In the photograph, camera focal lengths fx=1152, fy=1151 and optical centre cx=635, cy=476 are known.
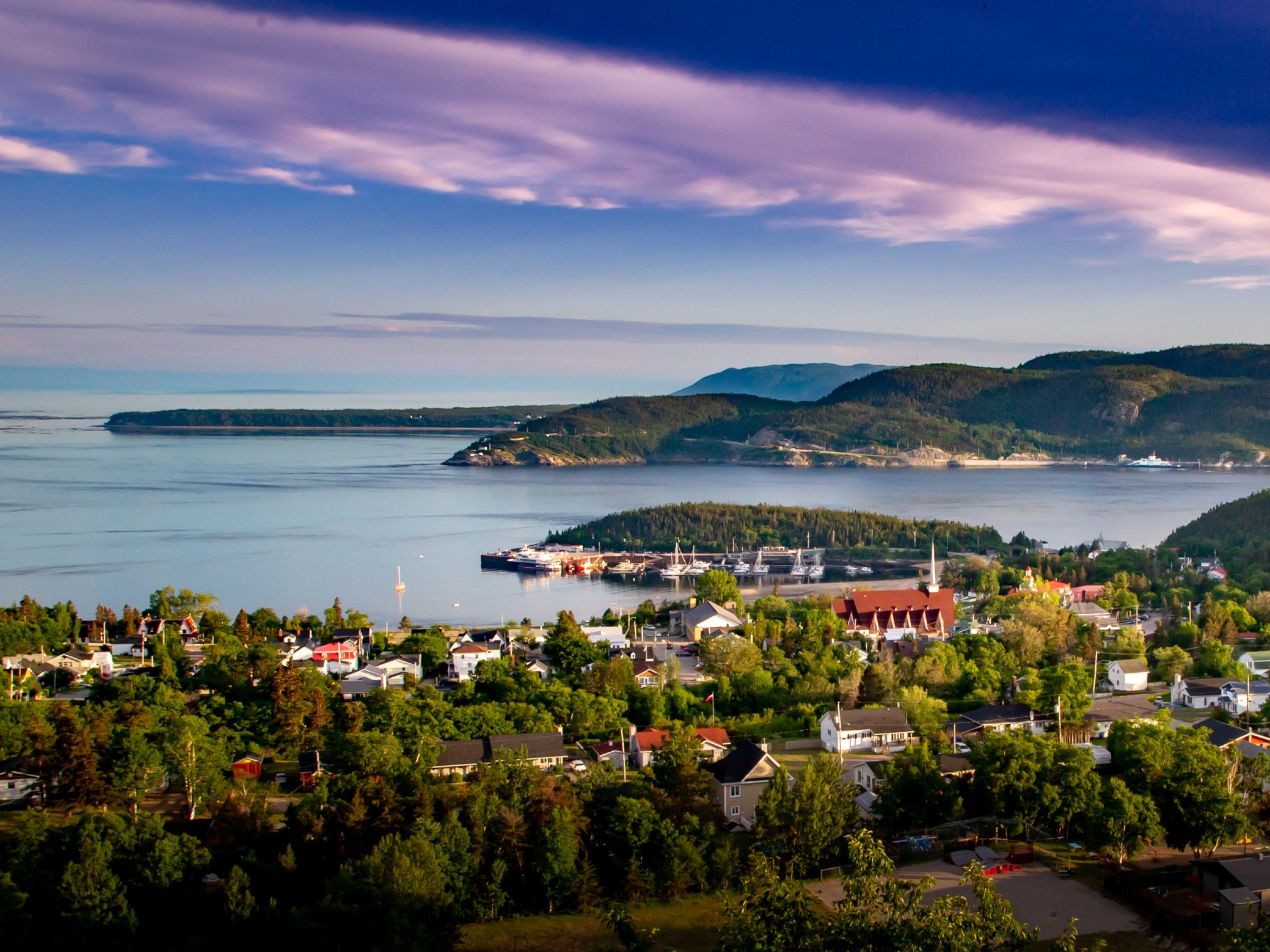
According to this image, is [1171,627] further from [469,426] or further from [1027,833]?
[469,426]

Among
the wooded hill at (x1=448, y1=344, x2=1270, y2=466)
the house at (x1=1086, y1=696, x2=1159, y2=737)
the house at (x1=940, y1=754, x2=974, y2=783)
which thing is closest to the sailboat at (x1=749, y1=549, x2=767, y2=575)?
the house at (x1=1086, y1=696, x2=1159, y2=737)

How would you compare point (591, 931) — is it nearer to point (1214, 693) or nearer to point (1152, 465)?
point (1214, 693)

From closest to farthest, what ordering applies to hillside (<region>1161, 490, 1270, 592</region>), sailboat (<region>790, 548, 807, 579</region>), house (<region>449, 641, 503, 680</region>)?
Result: house (<region>449, 641, 503, 680</region>) < hillside (<region>1161, 490, 1270, 592</region>) < sailboat (<region>790, 548, 807, 579</region>)

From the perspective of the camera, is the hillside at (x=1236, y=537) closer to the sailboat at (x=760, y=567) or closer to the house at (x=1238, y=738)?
the sailboat at (x=760, y=567)

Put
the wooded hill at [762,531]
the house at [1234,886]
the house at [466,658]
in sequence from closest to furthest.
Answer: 1. the house at [1234,886]
2. the house at [466,658]
3. the wooded hill at [762,531]

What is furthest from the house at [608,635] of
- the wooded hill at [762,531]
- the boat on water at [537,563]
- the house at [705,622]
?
the wooded hill at [762,531]

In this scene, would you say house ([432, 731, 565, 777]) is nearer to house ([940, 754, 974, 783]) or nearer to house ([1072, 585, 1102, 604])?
house ([940, 754, 974, 783])

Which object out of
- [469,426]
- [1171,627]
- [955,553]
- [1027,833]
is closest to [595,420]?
[469,426]
